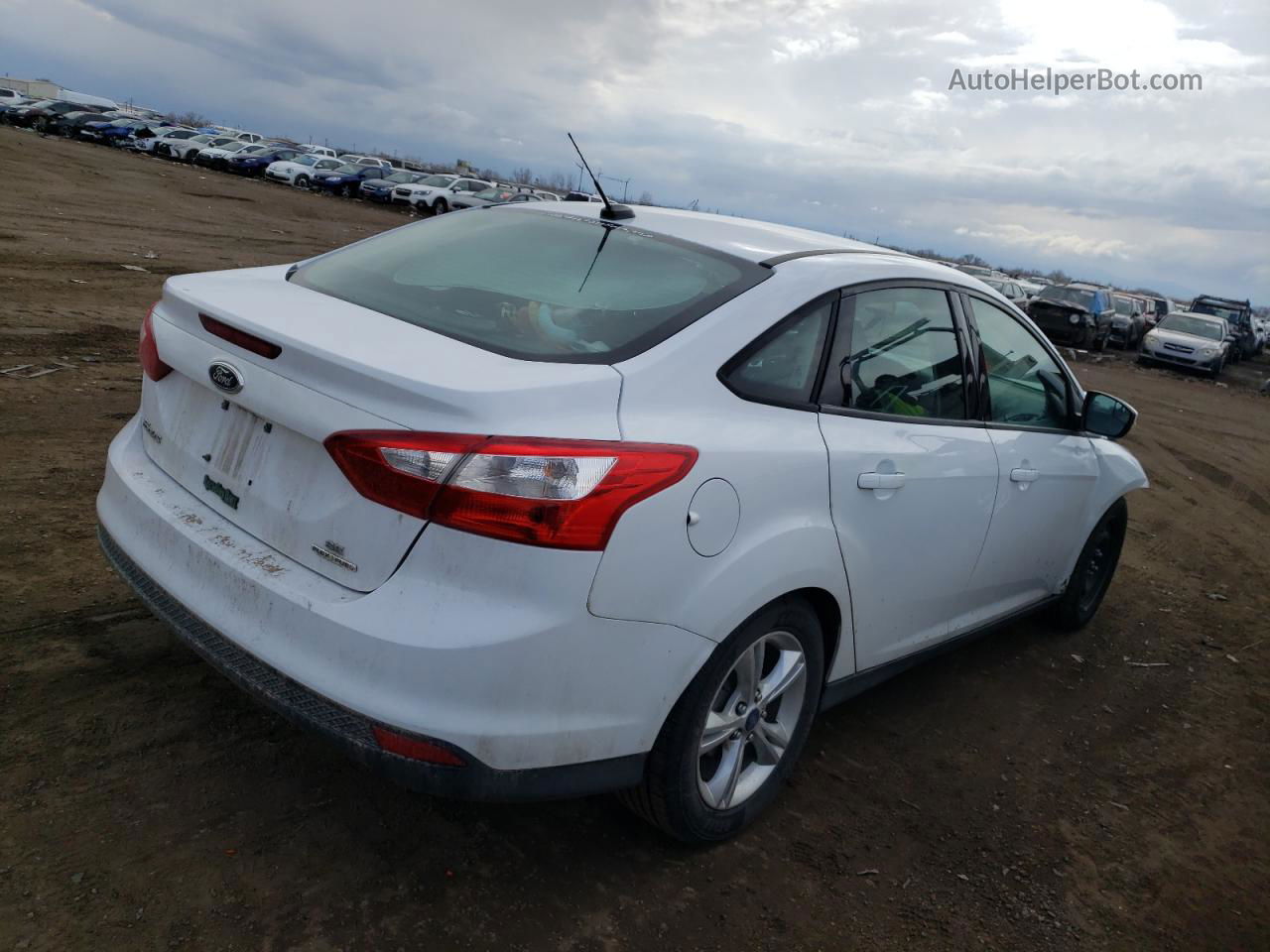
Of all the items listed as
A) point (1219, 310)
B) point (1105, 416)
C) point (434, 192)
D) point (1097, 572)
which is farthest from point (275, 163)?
point (1105, 416)

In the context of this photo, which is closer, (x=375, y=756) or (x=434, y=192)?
(x=375, y=756)

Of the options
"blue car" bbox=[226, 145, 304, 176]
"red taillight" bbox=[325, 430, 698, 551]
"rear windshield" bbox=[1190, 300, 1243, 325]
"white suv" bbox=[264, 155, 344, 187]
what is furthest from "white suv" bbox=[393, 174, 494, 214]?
"red taillight" bbox=[325, 430, 698, 551]

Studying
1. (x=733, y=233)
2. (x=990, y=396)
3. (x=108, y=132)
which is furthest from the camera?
(x=108, y=132)

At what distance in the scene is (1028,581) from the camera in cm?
450

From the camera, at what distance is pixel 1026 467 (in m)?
4.09

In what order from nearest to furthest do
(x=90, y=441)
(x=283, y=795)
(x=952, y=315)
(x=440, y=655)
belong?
(x=440, y=655) < (x=283, y=795) < (x=952, y=315) < (x=90, y=441)

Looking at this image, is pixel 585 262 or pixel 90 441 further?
pixel 90 441

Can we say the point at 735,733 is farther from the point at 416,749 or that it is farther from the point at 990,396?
the point at 990,396

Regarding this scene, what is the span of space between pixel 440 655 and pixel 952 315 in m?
2.52

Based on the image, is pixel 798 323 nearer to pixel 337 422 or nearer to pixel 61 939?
pixel 337 422

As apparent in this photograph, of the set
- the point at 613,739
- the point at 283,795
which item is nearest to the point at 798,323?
the point at 613,739

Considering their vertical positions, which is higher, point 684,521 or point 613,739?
point 684,521

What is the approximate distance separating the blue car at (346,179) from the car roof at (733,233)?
40.2 metres

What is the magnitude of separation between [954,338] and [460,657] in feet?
8.00
